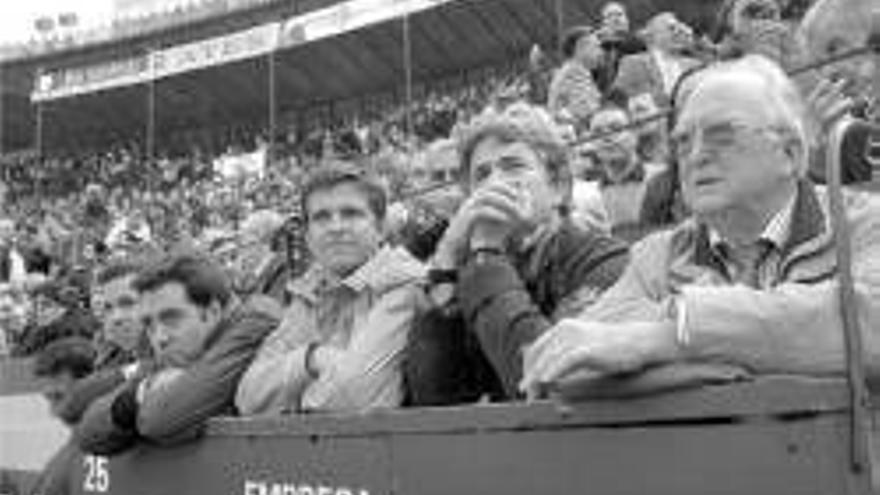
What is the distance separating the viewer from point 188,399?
389cm

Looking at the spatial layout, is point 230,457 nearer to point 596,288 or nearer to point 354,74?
point 596,288

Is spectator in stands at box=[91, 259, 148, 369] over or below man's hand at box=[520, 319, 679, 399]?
over

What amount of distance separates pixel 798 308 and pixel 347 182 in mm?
2092

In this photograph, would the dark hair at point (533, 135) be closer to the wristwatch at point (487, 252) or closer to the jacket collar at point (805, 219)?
the wristwatch at point (487, 252)

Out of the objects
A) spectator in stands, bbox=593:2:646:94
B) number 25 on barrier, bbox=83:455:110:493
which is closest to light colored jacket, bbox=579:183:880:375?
number 25 on barrier, bbox=83:455:110:493

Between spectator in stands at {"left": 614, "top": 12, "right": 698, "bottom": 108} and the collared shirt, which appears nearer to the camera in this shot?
the collared shirt

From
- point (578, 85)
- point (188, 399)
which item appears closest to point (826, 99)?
point (188, 399)

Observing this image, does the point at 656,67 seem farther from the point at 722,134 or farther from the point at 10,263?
the point at 10,263

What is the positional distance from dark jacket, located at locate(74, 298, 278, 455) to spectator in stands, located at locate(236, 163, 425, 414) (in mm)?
88

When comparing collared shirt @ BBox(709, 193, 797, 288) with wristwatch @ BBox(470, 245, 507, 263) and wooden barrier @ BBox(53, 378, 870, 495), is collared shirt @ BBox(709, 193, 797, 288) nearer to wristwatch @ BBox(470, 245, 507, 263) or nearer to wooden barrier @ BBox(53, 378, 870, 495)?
wooden barrier @ BBox(53, 378, 870, 495)

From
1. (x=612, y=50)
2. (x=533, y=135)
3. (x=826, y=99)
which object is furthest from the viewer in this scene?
(x=612, y=50)

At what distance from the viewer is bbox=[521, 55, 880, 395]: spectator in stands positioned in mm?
2090

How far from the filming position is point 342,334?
388 centimetres

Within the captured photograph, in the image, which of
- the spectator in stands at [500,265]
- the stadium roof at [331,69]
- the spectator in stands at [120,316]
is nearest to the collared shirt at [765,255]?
the spectator in stands at [500,265]
